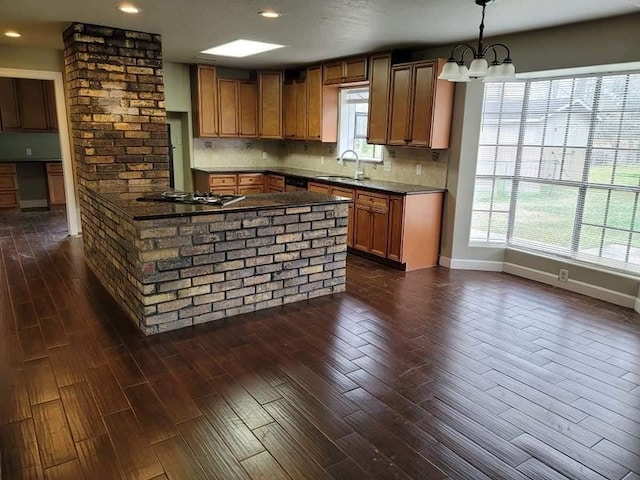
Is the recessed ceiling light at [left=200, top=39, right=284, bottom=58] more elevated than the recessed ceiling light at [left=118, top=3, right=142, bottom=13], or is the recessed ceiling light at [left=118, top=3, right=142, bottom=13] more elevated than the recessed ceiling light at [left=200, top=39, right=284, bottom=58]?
the recessed ceiling light at [left=200, top=39, right=284, bottom=58]

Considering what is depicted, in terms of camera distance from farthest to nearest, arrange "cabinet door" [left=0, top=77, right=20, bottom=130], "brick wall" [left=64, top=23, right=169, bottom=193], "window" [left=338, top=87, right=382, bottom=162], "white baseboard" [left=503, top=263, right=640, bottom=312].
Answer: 1. "cabinet door" [left=0, top=77, right=20, bottom=130]
2. "window" [left=338, top=87, right=382, bottom=162]
3. "brick wall" [left=64, top=23, right=169, bottom=193]
4. "white baseboard" [left=503, top=263, right=640, bottom=312]

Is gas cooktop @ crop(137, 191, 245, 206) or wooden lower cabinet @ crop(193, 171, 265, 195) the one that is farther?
wooden lower cabinet @ crop(193, 171, 265, 195)

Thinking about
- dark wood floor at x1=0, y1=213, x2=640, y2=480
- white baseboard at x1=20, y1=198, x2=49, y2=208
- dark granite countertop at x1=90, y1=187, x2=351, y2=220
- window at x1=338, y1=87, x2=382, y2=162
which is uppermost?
window at x1=338, y1=87, x2=382, y2=162

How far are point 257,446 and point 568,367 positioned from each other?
6.90 ft

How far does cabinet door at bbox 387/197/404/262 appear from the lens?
16.0ft

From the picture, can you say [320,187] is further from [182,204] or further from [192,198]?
[182,204]

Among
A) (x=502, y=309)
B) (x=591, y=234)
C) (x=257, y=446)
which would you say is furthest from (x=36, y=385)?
(x=591, y=234)

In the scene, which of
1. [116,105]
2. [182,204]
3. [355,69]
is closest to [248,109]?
[355,69]

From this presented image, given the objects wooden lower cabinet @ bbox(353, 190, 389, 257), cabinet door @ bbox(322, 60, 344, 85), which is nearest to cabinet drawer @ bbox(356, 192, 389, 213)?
wooden lower cabinet @ bbox(353, 190, 389, 257)

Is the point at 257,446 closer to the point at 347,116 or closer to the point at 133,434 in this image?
the point at 133,434

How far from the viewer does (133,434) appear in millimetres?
2162

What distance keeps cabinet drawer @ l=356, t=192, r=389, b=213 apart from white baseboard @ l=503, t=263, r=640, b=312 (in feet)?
4.90

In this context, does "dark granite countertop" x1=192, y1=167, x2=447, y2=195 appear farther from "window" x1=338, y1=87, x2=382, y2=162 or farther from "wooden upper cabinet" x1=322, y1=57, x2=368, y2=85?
"wooden upper cabinet" x1=322, y1=57, x2=368, y2=85

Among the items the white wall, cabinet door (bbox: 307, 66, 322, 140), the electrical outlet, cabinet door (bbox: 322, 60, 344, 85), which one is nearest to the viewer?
the white wall
